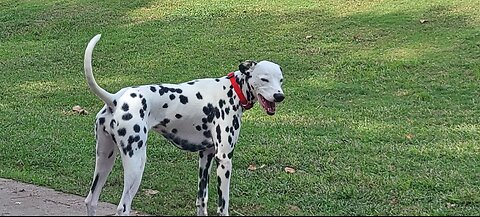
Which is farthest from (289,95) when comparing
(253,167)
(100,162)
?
(100,162)

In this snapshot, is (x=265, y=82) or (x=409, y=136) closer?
(x=265, y=82)

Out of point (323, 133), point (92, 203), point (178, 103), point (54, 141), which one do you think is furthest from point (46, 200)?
point (323, 133)

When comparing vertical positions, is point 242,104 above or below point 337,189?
above

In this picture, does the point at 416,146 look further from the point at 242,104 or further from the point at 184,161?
the point at 242,104

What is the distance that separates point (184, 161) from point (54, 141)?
174 centimetres

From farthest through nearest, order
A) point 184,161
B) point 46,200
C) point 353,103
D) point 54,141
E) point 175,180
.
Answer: point 353,103, point 54,141, point 184,161, point 175,180, point 46,200

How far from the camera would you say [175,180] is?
6.94m

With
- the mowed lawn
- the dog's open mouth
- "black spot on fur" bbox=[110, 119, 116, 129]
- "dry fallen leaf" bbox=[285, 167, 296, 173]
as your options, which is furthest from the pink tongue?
"dry fallen leaf" bbox=[285, 167, 296, 173]

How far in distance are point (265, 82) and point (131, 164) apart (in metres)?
1.10

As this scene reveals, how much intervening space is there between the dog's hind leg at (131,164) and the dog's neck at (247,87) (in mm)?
828

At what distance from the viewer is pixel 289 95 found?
1145 cm

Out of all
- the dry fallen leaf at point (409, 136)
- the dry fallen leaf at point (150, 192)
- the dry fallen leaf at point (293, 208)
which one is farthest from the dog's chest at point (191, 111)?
the dry fallen leaf at point (409, 136)

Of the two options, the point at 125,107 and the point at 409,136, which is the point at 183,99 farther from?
the point at 409,136

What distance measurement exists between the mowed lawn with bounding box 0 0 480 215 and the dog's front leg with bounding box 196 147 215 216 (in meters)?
0.30
